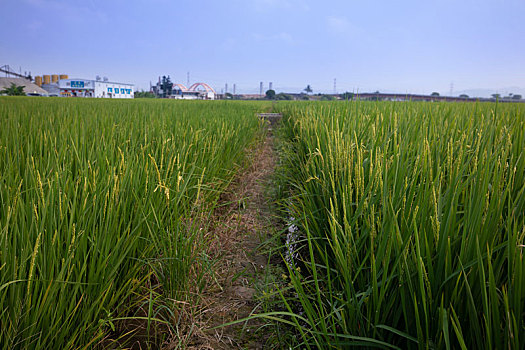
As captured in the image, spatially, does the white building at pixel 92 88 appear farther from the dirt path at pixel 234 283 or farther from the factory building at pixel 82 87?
the dirt path at pixel 234 283

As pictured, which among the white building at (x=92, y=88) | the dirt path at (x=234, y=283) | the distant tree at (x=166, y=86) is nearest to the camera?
the dirt path at (x=234, y=283)

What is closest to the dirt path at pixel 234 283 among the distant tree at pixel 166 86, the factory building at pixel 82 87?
the factory building at pixel 82 87

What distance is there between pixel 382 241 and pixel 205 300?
93 cm

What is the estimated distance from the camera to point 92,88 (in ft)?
131

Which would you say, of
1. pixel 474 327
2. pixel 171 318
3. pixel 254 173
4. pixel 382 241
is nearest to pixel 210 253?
pixel 171 318

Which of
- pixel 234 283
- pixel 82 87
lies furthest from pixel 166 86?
pixel 234 283

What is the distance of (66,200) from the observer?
1.03 metres

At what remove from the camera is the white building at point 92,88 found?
38.9m

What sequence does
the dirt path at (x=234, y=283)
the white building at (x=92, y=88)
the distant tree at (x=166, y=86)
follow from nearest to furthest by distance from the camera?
the dirt path at (x=234, y=283) < the white building at (x=92, y=88) < the distant tree at (x=166, y=86)

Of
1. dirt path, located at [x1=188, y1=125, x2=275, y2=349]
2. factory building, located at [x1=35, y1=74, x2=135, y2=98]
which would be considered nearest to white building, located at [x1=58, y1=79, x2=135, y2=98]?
factory building, located at [x1=35, y1=74, x2=135, y2=98]

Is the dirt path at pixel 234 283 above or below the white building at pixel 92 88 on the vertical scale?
below

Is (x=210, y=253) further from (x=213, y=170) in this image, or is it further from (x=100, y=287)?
(x=100, y=287)

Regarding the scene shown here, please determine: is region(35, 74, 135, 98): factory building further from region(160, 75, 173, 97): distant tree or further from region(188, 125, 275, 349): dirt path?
region(188, 125, 275, 349): dirt path

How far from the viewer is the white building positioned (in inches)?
1533
